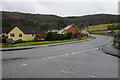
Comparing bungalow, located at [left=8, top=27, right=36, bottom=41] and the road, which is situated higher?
bungalow, located at [left=8, top=27, right=36, bottom=41]

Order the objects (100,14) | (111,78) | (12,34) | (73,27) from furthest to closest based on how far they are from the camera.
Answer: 1. (100,14)
2. (73,27)
3. (12,34)
4. (111,78)

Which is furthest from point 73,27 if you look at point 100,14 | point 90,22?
point 100,14

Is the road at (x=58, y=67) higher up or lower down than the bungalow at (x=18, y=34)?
lower down

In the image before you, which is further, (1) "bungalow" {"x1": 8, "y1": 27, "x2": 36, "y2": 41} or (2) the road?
(1) "bungalow" {"x1": 8, "y1": 27, "x2": 36, "y2": 41}

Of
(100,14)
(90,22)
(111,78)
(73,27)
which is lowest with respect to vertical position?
(111,78)

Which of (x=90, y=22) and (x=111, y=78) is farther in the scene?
(x=90, y=22)

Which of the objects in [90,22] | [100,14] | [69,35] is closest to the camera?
[69,35]

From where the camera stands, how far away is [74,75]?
6617 millimetres

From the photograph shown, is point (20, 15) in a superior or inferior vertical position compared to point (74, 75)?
superior

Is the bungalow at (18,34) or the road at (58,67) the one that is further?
the bungalow at (18,34)

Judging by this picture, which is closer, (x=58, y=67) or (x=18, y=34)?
(x=58, y=67)

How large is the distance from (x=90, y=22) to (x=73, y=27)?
71.7 m

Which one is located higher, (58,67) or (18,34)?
(18,34)

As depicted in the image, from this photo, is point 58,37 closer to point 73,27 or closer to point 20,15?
point 73,27
